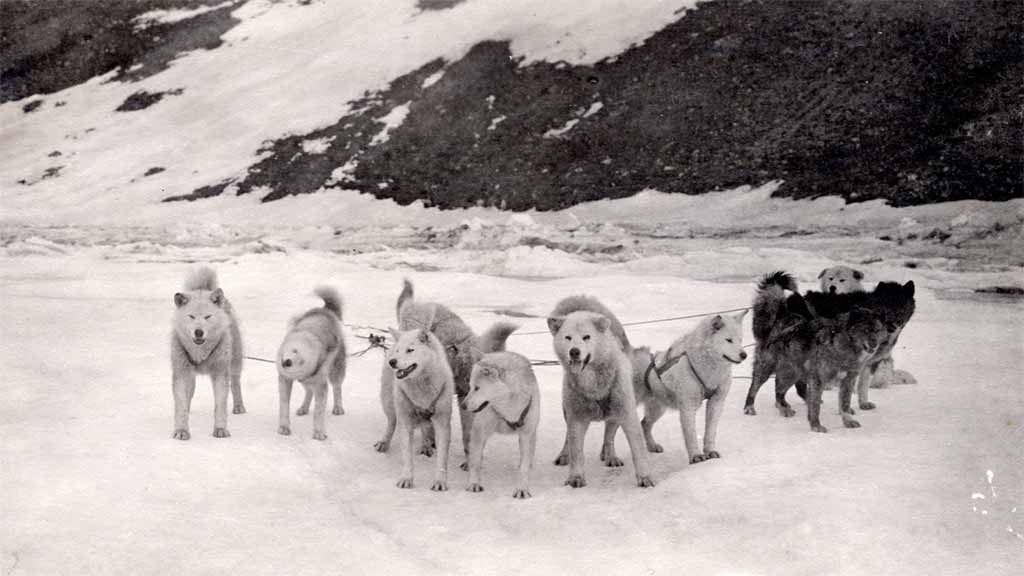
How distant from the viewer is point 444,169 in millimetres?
8734

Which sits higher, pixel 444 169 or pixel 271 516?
pixel 444 169

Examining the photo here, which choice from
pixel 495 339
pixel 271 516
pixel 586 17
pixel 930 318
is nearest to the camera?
pixel 271 516

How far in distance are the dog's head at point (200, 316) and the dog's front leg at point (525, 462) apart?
5.76 feet

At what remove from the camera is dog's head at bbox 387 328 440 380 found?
13.1ft

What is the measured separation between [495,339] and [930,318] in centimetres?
312

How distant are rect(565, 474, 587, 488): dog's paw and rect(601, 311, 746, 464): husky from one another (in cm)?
43

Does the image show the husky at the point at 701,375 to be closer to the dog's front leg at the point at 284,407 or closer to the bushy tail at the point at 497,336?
the bushy tail at the point at 497,336

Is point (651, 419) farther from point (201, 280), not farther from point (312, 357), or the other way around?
point (201, 280)

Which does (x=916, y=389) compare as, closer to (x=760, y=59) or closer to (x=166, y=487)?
(x=166, y=487)

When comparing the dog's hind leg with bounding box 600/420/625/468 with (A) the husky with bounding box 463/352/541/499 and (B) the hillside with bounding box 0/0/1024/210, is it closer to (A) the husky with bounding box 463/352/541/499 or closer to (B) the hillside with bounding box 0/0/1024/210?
(A) the husky with bounding box 463/352/541/499

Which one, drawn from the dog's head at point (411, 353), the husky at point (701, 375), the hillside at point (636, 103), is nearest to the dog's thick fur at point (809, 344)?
the husky at point (701, 375)

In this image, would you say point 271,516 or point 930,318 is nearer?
point 271,516

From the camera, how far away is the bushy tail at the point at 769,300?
501 cm

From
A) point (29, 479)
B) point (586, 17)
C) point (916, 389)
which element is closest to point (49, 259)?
point (29, 479)
